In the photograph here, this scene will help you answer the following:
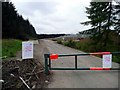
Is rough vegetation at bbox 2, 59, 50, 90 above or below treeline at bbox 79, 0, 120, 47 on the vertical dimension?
below

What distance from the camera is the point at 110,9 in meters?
29.8

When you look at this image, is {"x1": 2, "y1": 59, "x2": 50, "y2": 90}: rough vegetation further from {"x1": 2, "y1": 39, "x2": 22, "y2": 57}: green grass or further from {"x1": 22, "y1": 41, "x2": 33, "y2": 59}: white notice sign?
{"x1": 2, "y1": 39, "x2": 22, "y2": 57}: green grass

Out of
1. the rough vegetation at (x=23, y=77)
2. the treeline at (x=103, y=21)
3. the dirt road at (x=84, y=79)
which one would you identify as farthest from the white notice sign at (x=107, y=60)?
the treeline at (x=103, y=21)

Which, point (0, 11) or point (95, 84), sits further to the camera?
point (0, 11)

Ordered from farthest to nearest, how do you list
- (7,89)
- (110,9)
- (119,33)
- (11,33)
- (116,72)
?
(11,33), (110,9), (119,33), (116,72), (7,89)

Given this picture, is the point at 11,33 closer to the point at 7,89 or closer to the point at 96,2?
the point at 96,2

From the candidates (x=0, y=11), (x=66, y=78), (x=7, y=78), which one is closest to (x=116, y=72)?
(x=66, y=78)

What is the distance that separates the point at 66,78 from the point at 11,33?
161ft

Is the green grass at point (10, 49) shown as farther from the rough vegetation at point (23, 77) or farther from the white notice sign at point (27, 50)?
the rough vegetation at point (23, 77)

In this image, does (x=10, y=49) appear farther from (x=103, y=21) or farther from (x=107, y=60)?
(x=107, y=60)

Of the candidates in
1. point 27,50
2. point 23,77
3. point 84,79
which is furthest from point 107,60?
point 23,77

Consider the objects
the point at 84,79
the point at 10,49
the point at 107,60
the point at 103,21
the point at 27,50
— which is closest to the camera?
the point at 84,79

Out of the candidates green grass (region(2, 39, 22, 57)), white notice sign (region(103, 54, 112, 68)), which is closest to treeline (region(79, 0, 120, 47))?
green grass (region(2, 39, 22, 57))

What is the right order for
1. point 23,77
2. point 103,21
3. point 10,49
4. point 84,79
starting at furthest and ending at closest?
point 103,21, point 10,49, point 84,79, point 23,77
